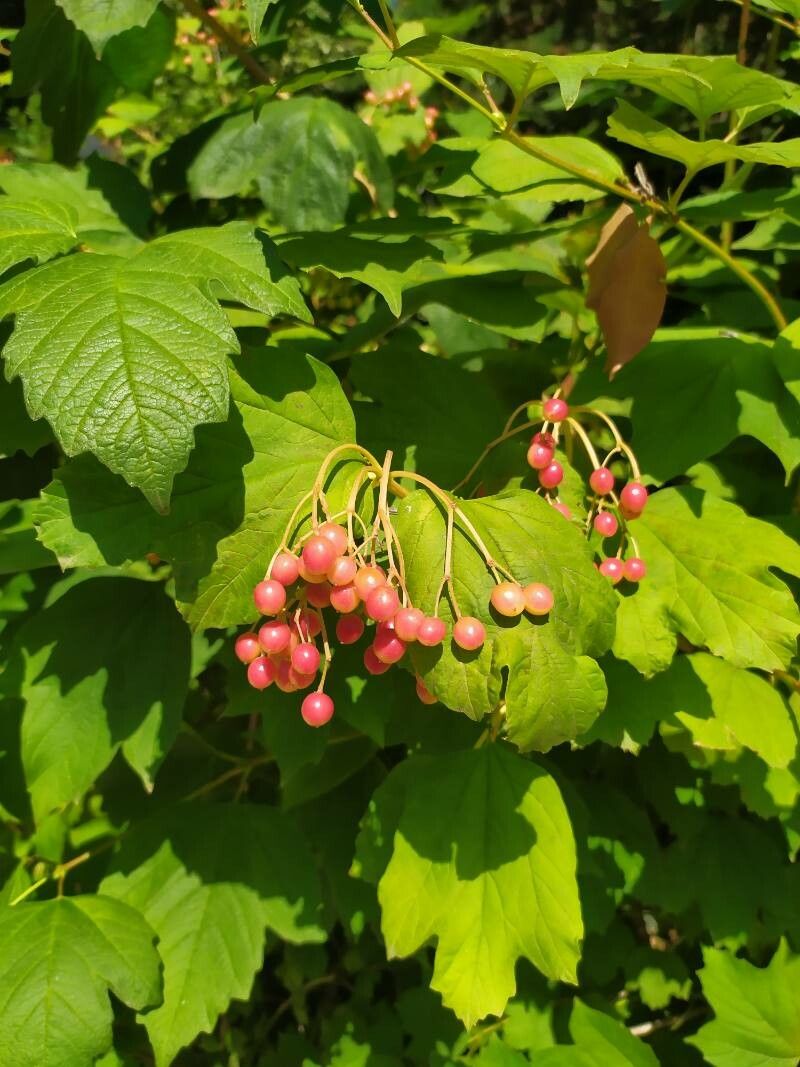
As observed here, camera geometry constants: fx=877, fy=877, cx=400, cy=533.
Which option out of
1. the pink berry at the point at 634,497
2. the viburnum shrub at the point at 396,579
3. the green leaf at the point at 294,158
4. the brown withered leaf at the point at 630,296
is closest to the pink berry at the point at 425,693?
the viburnum shrub at the point at 396,579

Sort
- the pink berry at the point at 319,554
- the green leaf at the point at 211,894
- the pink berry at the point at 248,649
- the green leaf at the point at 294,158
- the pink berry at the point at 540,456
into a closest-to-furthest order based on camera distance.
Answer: the pink berry at the point at 319,554 → the pink berry at the point at 248,649 → the pink berry at the point at 540,456 → the green leaf at the point at 211,894 → the green leaf at the point at 294,158

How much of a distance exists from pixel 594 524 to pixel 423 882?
Answer: 21.9 inches

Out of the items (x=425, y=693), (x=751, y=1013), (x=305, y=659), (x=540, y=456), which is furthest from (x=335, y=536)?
(x=751, y=1013)

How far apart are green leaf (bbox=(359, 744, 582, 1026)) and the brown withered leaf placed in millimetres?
615

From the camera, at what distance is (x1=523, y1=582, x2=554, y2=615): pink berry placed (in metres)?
0.90

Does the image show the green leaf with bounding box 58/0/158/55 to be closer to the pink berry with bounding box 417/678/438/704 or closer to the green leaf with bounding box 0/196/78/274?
the green leaf with bounding box 0/196/78/274

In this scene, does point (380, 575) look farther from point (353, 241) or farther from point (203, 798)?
point (203, 798)

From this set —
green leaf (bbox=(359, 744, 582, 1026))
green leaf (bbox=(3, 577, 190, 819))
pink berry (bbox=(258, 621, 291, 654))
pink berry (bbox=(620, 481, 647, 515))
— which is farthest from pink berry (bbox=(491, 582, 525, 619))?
green leaf (bbox=(3, 577, 190, 819))

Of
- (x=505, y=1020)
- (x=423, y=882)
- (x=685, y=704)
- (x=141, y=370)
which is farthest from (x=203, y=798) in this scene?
(x=141, y=370)

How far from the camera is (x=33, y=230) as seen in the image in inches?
42.9

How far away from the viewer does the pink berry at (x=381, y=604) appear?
853 millimetres

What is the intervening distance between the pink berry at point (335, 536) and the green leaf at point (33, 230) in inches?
18.7

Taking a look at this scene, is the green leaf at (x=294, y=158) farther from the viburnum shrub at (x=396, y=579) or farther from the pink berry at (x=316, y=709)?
the pink berry at (x=316, y=709)

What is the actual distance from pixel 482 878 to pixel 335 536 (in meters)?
0.62
